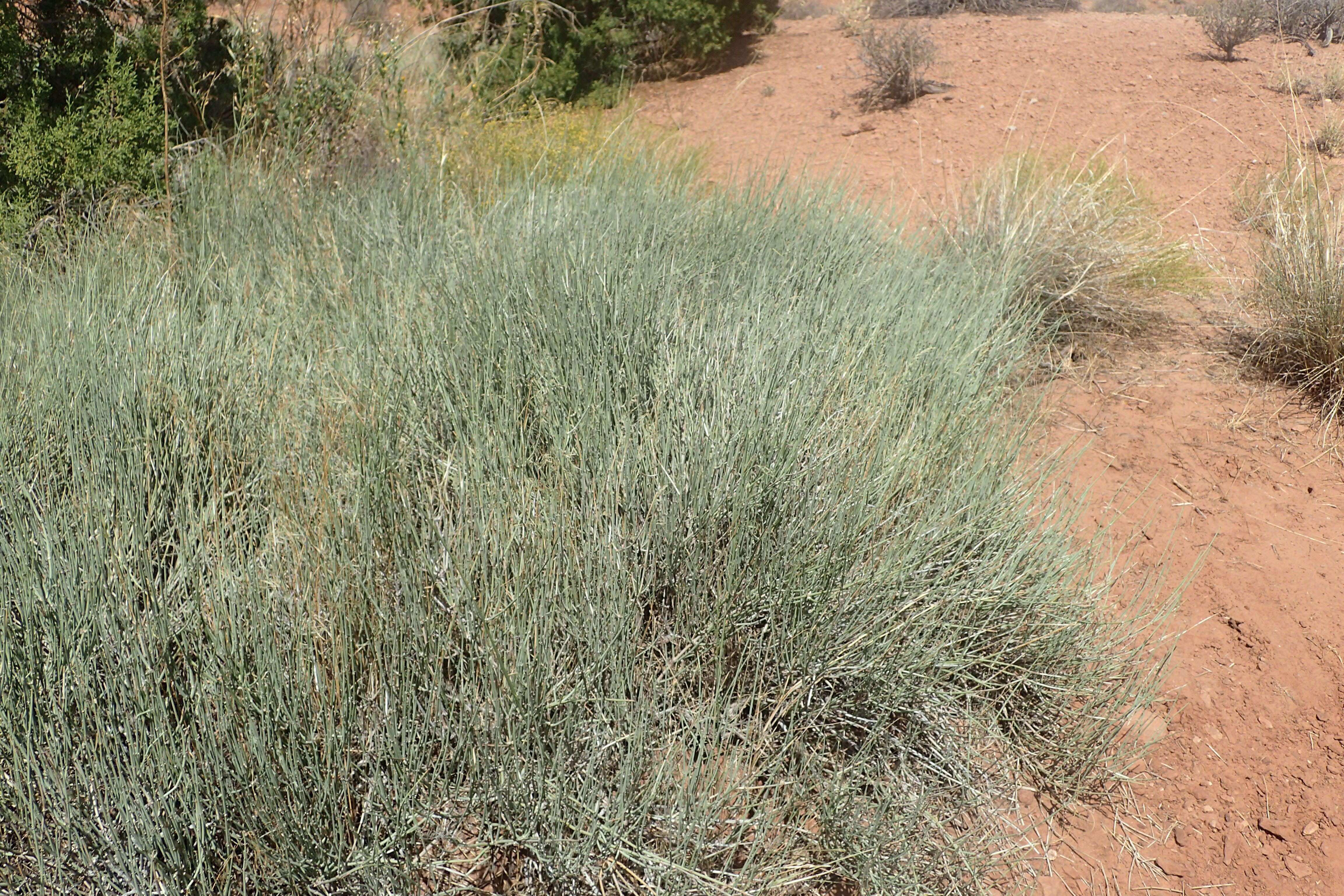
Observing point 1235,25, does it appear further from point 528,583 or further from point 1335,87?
point 528,583

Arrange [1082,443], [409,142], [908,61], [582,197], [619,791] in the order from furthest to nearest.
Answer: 1. [908,61]
2. [409,142]
3. [582,197]
4. [1082,443]
5. [619,791]

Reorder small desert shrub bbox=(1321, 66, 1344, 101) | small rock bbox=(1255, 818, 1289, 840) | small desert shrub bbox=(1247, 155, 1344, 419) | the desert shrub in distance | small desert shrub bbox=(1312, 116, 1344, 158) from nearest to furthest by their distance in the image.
Answer: small rock bbox=(1255, 818, 1289, 840) → small desert shrub bbox=(1247, 155, 1344, 419) → small desert shrub bbox=(1312, 116, 1344, 158) → small desert shrub bbox=(1321, 66, 1344, 101) → the desert shrub in distance

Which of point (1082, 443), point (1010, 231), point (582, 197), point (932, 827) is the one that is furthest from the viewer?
point (1010, 231)

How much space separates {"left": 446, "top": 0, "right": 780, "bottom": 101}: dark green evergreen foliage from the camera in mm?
8398

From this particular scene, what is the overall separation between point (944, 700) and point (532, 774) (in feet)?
3.35

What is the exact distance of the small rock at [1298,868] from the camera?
223 centimetres

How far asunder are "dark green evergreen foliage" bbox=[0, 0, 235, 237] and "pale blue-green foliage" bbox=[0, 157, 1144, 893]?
1329mm

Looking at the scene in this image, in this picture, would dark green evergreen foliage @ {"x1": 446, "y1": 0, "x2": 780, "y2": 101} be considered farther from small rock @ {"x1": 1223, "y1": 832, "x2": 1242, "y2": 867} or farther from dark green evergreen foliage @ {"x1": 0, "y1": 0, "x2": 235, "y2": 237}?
small rock @ {"x1": 1223, "y1": 832, "x2": 1242, "y2": 867}

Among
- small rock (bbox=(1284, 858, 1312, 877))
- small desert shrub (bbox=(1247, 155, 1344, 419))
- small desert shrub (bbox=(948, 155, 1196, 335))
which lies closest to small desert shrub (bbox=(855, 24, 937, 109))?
small desert shrub (bbox=(948, 155, 1196, 335))

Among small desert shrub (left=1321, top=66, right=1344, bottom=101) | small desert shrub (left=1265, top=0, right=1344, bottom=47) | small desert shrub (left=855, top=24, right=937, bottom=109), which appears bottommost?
small desert shrub (left=1321, top=66, right=1344, bottom=101)

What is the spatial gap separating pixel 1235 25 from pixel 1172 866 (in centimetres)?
830

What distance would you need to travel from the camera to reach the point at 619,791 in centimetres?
171

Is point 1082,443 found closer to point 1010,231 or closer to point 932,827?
point 1010,231

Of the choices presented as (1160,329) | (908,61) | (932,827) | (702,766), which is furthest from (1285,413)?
(908,61)
